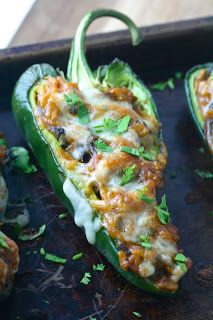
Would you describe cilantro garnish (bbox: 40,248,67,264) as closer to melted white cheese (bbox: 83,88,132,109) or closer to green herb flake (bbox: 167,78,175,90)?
melted white cheese (bbox: 83,88,132,109)

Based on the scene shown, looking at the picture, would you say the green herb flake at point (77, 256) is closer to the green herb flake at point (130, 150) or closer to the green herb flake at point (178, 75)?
the green herb flake at point (130, 150)

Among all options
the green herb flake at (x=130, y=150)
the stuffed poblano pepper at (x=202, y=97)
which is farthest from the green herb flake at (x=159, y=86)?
the green herb flake at (x=130, y=150)

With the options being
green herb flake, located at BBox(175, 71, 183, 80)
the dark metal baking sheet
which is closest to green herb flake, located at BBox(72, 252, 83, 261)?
the dark metal baking sheet

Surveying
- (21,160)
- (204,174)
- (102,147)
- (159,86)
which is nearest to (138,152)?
(102,147)

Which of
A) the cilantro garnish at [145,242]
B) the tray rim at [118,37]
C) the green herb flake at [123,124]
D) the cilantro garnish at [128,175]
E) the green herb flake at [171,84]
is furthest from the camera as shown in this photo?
the green herb flake at [171,84]

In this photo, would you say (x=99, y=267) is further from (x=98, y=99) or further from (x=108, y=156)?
(x=98, y=99)

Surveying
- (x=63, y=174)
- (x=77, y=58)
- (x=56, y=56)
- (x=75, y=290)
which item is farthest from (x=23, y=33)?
(x=75, y=290)
